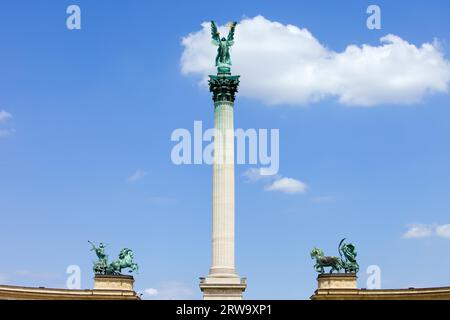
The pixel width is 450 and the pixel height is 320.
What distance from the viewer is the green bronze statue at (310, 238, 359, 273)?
312ft

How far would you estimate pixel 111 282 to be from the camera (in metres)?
96.5

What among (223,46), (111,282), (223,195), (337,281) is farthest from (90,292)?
(223,46)

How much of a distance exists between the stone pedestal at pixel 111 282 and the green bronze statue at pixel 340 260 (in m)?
25.7

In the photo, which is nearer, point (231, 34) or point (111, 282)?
point (231, 34)

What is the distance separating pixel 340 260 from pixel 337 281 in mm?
3021

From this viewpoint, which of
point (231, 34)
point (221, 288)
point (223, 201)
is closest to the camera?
point (221, 288)

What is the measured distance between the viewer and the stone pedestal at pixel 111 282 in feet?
316

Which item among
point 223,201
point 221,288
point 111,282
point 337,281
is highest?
point 223,201

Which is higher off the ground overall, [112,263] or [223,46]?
[223,46]

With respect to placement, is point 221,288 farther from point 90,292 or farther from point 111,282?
point 90,292

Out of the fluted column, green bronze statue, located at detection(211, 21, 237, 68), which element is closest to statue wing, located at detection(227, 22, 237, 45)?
green bronze statue, located at detection(211, 21, 237, 68)

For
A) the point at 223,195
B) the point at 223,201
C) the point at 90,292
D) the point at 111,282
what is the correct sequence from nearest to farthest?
the point at 223,201 → the point at 223,195 → the point at 90,292 → the point at 111,282

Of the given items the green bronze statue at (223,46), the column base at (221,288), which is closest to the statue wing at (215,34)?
the green bronze statue at (223,46)

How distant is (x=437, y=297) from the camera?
86.6 m
